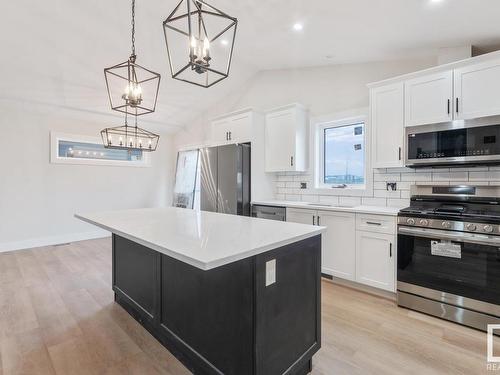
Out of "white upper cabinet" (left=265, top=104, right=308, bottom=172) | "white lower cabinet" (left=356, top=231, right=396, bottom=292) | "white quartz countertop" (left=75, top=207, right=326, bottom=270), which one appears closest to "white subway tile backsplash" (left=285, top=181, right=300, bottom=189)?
"white upper cabinet" (left=265, top=104, right=308, bottom=172)

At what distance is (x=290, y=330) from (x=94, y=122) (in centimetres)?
562

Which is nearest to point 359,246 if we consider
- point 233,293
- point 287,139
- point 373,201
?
point 373,201

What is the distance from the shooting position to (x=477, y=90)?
8.07 feet

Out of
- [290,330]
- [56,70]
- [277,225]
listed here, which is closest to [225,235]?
[277,225]

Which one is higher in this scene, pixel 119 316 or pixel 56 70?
pixel 56 70

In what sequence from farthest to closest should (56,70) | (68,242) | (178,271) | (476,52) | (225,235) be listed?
(68,242), (56,70), (476,52), (178,271), (225,235)

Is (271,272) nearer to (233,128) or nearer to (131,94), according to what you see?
(131,94)

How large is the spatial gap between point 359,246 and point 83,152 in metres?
5.33

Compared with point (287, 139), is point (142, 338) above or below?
below

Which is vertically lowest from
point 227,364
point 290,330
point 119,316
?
point 119,316

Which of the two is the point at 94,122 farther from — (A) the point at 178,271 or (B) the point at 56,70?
(A) the point at 178,271

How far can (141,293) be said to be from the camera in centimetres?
232

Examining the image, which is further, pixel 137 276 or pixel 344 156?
pixel 344 156

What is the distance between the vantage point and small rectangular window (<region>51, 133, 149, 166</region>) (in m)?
5.02
